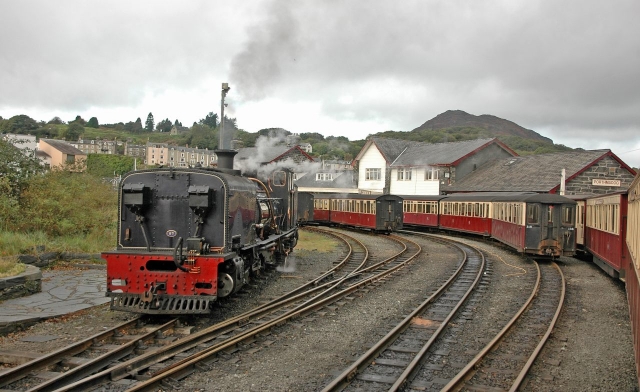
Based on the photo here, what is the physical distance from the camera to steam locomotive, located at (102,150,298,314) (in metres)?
8.42

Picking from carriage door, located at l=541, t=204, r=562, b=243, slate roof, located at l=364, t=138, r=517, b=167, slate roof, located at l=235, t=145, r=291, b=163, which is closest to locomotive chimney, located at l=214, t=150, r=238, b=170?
slate roof, located at l=235, t=145, r=291, b=163

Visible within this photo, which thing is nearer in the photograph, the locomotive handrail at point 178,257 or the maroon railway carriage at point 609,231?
the locomotive handrail at point 178,257

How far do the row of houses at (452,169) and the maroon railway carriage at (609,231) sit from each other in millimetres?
5456

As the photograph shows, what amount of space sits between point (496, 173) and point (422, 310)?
28.9m

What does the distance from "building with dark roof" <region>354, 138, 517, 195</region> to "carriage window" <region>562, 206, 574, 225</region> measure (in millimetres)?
20728

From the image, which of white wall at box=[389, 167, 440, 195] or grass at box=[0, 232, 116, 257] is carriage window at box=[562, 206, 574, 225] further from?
white wall at box=[389, 167, 440, 195]

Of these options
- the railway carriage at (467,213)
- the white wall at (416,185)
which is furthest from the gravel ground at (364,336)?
the white wall at (416,185)

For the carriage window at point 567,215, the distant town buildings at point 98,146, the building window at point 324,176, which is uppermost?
the distant town buildings at point 98,146

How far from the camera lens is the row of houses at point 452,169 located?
96.4 feet

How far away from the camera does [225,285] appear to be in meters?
8.83

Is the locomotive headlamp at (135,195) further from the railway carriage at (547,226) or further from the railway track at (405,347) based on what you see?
the railway carriage at (547,226)

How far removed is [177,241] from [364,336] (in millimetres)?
3614

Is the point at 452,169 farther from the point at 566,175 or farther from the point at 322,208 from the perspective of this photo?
the point at 322,208

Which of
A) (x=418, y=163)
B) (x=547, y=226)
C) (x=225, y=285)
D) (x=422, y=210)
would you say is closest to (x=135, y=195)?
(x=225, y=285)
